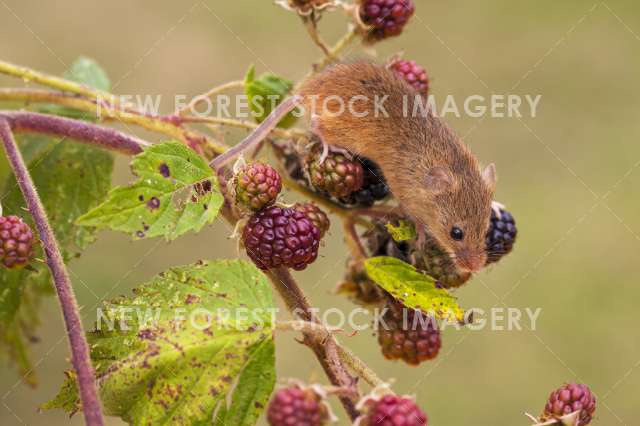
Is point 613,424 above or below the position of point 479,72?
below

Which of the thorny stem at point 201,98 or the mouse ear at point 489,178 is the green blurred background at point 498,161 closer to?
the mouse ear at point 489,178

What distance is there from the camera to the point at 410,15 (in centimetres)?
165

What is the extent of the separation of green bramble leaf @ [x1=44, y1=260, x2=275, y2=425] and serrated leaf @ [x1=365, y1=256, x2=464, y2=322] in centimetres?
22

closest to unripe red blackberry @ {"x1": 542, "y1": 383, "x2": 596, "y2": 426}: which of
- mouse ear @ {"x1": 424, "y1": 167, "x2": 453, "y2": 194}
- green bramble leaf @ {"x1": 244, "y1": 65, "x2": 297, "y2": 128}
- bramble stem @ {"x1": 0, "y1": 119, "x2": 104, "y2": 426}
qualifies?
bramble stem @ {"x1": 0, "y1": 119, "x2": 104, "y2": 426}

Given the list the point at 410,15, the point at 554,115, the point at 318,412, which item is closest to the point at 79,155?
the point at 410,15

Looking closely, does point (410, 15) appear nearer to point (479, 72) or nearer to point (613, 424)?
point (613, 424)

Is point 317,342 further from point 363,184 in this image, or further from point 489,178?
point 489,178

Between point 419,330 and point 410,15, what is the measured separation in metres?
0.67

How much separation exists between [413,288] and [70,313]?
0.53 meters

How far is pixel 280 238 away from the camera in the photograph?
1.17 meters

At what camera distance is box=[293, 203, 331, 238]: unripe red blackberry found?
1.32m

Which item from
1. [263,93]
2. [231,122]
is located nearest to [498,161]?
[263,93]

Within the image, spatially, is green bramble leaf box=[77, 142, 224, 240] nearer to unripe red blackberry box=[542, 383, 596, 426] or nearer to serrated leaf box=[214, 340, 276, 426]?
serrated leaf box=[214, 340, 276, 426]

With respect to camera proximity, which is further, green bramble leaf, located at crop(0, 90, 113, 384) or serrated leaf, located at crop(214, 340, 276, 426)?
green bramble leaf, located at crop(0, 90, 113, 384)
